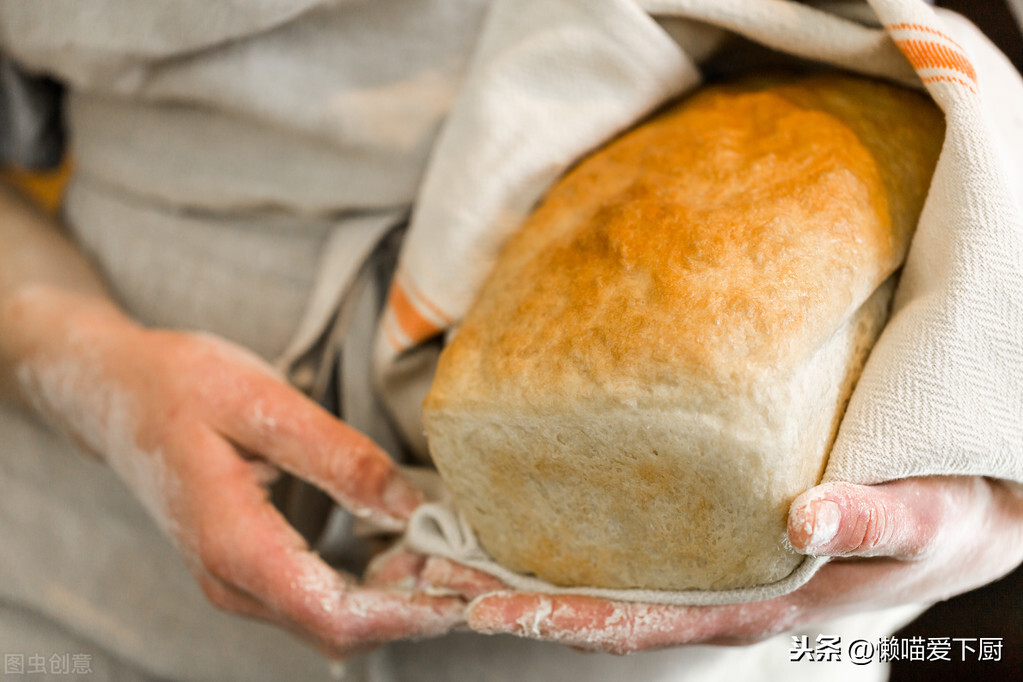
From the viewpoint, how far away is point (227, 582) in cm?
65

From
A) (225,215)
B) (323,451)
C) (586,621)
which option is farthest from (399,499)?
(225,215)

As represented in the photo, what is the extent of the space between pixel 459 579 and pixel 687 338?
0.29 meters

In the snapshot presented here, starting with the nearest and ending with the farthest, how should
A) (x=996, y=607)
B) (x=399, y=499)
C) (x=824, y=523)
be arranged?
(x=824, y=523)
(x=399, y=499)
(x=996, y=607)

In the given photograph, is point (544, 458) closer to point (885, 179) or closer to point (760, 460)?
point (760, 460)

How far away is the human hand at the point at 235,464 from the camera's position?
0.59 m

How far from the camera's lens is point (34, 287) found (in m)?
0.85

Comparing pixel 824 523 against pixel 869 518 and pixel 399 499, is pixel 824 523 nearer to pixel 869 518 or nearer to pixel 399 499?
pixel 869 518

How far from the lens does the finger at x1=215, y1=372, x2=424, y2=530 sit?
61cm

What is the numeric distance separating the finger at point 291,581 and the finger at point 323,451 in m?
0.04

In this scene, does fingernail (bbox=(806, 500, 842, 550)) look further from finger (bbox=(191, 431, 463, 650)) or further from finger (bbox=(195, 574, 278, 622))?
finger (bbox=(195, 574, 278, 622))

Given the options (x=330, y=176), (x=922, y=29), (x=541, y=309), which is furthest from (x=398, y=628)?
(x=922, y=29)

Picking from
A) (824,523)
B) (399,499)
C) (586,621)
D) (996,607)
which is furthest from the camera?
(996,607)

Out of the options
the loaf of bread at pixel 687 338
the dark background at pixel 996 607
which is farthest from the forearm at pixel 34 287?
the dark background at pixel 996 607

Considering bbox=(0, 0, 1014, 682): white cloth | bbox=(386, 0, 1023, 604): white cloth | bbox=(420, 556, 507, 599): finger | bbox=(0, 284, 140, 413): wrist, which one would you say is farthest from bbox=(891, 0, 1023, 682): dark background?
bbox=(0, 284, 140, 413): wrist
